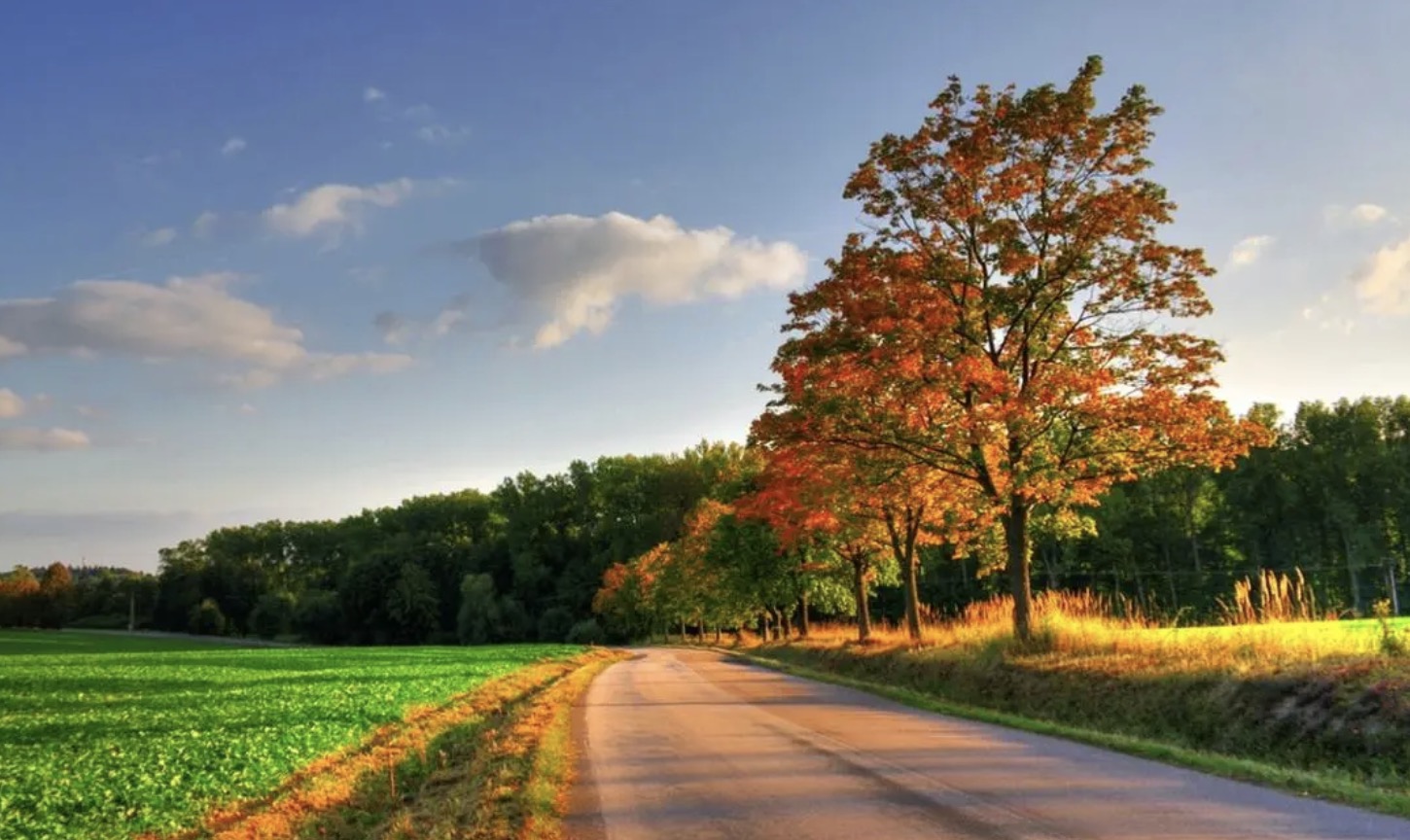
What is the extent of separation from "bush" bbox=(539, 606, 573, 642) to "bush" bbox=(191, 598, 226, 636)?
182 feet

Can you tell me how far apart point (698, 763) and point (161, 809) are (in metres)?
5.38

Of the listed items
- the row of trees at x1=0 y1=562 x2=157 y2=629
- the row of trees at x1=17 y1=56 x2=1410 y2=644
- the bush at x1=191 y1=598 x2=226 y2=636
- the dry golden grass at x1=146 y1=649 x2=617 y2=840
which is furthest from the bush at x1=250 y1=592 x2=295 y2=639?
the dry golden grass at x1=146 y1=649 x2=617 y2=840

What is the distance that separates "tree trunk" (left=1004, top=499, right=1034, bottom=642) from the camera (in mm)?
17547

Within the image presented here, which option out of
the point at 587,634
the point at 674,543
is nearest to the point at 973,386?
the point at 674,543

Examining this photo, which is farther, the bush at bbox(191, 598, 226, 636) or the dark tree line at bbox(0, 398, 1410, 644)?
the bush at bbox(191, 598, 226, 636)

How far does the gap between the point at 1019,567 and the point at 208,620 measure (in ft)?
442

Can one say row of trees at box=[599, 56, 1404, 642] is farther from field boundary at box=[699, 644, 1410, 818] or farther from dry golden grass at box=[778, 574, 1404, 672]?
field boundary at box=[699, 644, 1410, 818]

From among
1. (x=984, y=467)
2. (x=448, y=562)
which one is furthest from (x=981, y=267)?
(x=448, y=562)

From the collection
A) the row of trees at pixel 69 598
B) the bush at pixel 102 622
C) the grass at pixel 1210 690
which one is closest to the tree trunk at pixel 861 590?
the grass at pixel 1210 690

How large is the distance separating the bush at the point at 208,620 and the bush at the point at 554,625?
182ft

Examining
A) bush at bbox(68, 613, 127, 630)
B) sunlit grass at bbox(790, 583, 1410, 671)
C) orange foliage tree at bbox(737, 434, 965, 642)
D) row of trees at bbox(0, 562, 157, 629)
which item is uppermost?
orange foliage tree at bbox(737, 434, 965, 642)

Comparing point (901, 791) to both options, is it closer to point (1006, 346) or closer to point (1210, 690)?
point (1210, 690)

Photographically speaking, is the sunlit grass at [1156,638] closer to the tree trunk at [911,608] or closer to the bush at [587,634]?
the tree trunk at [911,608]

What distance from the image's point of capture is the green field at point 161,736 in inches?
331
